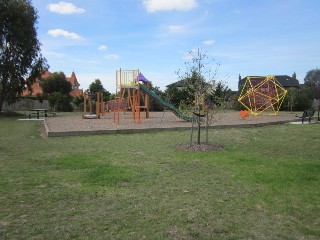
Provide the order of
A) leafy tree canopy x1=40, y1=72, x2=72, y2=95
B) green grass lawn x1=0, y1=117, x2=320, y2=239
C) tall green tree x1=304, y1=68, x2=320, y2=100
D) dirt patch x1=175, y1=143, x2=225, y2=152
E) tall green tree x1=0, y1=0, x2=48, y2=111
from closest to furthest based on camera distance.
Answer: green grass lawn x1=0, y1=117, x2=320, y2=239 < dirt patch x1=175, y1=143, x2=225, y2=152 < tall green tree x1=0, y1=0, x2=48, y2=111 < leafy tree canopy x1=40, y1=72, x2=72, y2=95 < tall green tree x1=304, y1=68, x2=320, y2=100

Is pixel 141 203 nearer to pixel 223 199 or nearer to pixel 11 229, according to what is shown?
pixel 223 199

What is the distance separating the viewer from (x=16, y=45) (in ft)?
91.8

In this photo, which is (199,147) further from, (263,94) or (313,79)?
(313,79)

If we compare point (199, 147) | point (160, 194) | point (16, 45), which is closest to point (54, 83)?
point (16, 45)

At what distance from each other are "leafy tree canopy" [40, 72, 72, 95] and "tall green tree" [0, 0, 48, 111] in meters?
18.4

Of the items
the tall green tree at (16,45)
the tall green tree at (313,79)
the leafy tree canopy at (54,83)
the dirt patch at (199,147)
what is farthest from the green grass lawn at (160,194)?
the tall green tree at (313,79)

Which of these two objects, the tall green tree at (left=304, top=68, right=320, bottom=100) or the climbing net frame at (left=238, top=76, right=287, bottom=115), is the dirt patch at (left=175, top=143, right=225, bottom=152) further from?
the tall green tree at (left=304, top=68, right=320, bottom=100)

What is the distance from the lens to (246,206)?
4406 millimetres

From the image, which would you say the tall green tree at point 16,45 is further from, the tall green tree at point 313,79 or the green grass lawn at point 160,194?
the tall green tree at point 313,79

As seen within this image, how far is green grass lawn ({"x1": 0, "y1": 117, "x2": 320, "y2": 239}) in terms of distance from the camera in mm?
3705

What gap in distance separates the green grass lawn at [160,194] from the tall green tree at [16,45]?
21903 millimetres

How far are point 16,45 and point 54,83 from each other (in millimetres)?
20253

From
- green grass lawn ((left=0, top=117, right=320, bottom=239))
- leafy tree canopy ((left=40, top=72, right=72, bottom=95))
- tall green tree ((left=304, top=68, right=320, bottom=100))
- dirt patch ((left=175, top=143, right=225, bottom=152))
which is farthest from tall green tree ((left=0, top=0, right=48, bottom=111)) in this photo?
tall green tree ((left=304, top=68, right=320, bottom=100))

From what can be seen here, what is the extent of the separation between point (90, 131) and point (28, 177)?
6.74 meters
